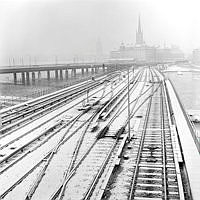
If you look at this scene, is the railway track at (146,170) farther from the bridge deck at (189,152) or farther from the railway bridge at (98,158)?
the bridge deck at (189,152)

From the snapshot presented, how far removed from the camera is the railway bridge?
856 cm

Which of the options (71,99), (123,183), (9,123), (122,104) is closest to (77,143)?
(123,183)

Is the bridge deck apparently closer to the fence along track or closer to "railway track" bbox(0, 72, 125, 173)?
the fence along track

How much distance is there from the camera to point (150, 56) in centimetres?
16538

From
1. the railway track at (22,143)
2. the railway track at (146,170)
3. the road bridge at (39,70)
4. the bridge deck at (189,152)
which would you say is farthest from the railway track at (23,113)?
the road bridge at (39,70)

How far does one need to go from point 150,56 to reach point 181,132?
154003mm

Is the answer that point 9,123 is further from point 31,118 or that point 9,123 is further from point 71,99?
point 71,99

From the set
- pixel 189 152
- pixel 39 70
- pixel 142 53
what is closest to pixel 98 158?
pixel 189 152

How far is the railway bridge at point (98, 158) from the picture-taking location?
28.1 feet

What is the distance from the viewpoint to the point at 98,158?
1142 centimetres

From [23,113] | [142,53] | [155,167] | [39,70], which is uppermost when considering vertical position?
[142,53]

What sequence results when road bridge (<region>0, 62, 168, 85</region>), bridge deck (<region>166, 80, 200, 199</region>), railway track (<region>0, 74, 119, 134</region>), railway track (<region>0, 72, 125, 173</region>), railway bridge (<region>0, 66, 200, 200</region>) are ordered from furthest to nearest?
road bridge (<region>0, 62, 168, 85</region>) < railway track (<region>0, 74, 119, 134</region>) < railway track (<region>0, 72, 125, 173</region>) < bridge deck (<region>166, 80, 200, 199</region>) < railway bridge (<region>0, 66, 200, 200</region>)

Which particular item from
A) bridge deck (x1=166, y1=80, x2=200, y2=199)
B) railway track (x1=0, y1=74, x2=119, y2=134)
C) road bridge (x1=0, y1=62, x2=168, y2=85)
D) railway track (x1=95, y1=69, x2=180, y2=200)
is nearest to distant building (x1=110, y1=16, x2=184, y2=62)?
road bridge (x1=0, y1=62, x2=168, y2=85)

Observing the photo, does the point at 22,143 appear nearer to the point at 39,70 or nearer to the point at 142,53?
the point at 39,70
